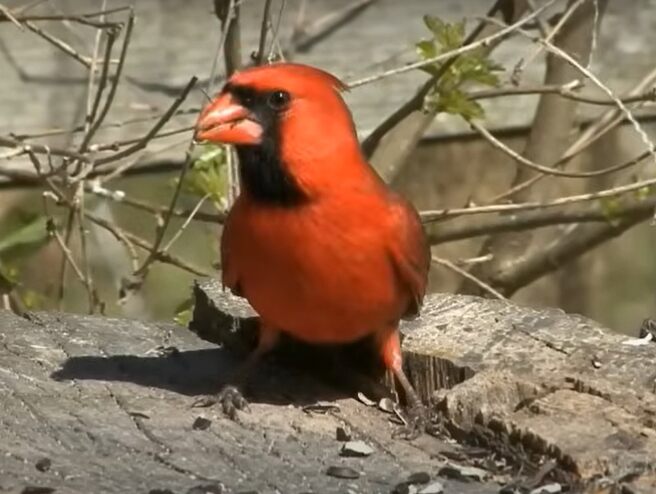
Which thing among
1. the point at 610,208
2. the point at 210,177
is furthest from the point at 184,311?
the point at 610,208

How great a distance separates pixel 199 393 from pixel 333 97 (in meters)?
0.63

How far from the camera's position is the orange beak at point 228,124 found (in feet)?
10.3

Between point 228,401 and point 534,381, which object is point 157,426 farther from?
point 534,381

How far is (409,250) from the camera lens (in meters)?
3.42

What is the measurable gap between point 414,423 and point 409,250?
1.45ft

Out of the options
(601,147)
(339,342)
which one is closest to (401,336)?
(339,342)

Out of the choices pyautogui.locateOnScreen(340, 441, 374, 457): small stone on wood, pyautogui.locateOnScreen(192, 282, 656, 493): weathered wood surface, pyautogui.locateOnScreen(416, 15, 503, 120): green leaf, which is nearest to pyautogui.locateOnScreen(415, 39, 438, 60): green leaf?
pyautogui.locateOnScreen(416, 15, 503, 120): green leaf

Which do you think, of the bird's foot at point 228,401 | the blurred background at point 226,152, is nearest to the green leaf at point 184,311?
the blurred background at point 226,152

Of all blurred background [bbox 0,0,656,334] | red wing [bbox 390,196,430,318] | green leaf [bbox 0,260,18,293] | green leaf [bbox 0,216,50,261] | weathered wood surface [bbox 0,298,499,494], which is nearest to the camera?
weathered wood surface [bbox 0,298,499,494]

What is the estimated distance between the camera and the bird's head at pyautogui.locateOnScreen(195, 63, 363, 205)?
3199 millimetres

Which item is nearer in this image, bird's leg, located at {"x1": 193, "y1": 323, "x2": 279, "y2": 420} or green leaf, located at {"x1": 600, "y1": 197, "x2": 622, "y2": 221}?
bird's leg, located at {"x1": 193, "y1": 323, "x2": 279, "y2": 420}

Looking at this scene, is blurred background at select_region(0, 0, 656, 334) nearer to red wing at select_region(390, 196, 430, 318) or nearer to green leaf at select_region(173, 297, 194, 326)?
green leaf at select_region(173, 297, 194, 326)

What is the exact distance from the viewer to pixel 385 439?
3.06m

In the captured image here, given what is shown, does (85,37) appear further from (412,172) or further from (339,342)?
(339,342)
